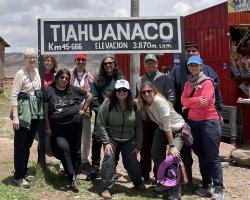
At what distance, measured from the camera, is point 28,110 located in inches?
202

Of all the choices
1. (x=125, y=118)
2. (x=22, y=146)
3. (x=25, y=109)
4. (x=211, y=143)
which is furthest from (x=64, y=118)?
(x=211, y=143)

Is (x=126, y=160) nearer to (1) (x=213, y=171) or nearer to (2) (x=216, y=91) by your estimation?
(1) (x=213, y=171)

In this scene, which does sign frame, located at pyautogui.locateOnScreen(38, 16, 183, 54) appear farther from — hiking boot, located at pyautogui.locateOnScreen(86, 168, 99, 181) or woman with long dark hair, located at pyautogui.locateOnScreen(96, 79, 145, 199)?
hiking boot, located at pyautogui.locateOnScreen(86, 168, 99, 181)

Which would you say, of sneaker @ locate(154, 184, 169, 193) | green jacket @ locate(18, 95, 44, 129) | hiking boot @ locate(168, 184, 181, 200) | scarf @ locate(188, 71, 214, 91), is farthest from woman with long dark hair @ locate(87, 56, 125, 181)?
scarf @ locate(188, 71, 214, 91)

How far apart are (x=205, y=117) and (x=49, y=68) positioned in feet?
7.79

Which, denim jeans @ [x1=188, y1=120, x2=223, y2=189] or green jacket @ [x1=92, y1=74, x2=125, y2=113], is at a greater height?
green jacket @ [x1=92, y1=74, x2=125, y2=113]

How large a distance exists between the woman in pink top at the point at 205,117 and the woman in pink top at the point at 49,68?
200 centimetres

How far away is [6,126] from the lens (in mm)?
11539

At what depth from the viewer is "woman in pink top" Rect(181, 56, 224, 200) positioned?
4836mm

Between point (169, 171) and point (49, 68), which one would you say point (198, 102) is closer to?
point (169, 171)

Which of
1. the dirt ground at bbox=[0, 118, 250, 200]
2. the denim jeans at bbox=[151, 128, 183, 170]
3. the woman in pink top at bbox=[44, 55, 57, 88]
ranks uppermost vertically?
the woman in pink top at bbox=[44, 55, 57, 88]

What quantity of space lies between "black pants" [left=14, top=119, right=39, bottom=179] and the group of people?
1 centimetres

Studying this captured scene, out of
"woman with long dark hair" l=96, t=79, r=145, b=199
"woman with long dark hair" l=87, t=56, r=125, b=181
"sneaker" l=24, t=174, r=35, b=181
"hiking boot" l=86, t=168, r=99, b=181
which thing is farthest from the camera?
"hiking boot" l=86, t=168, r=99, b=181

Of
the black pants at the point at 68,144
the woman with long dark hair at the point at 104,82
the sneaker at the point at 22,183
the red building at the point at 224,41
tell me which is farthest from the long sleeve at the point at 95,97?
the red building at the point at 224,41
